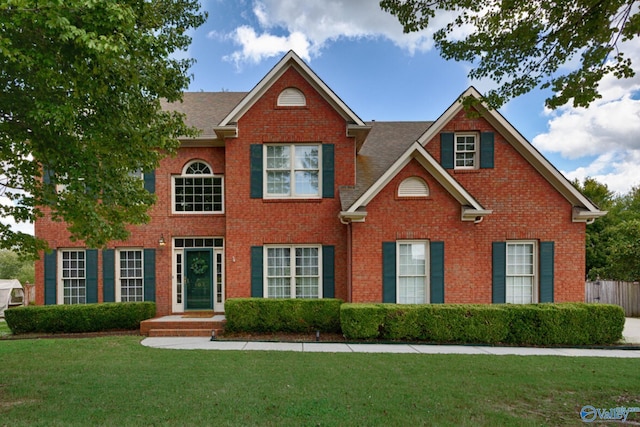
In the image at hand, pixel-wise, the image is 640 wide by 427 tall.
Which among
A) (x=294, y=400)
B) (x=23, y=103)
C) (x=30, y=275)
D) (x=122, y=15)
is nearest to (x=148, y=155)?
(x=23, y=103)

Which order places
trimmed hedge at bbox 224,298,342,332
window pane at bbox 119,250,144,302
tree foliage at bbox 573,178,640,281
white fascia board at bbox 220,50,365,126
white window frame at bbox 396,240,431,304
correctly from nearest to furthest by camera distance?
trimmed hedge at bbox 224,298,342,332
white window frame at bbox 396,240,431,304
white fascia board at bbox 220,50,365,126
window pane at bbox 119,250,144,302
tree foliage at bbox 573,178,640,281

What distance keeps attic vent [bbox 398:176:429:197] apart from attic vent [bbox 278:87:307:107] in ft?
14.2

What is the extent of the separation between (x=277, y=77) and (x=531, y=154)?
862 centimetres

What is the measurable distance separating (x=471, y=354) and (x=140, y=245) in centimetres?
1091

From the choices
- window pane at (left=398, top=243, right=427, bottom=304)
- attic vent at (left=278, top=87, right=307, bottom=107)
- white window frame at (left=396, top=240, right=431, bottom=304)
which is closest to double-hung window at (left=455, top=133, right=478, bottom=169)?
white window frame at (left=396, top=240, right=431, bottom=304)

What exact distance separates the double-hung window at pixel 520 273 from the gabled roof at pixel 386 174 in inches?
78.4

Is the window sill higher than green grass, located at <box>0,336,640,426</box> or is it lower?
higher

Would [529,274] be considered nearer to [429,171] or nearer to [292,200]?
[429,171]

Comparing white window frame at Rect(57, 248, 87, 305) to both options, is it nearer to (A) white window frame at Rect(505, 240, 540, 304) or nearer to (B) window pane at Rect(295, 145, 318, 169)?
(B) window pane at Rect(295, 145, 318, 169)

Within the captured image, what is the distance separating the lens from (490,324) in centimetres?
984

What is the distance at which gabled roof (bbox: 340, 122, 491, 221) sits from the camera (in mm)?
10555

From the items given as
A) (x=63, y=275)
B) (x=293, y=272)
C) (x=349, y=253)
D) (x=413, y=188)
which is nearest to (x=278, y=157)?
(x=293, y=272)

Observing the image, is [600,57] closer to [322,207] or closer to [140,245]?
[322,207]

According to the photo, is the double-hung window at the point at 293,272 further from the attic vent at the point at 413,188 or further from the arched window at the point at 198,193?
the attic vent at the point at 413,188
